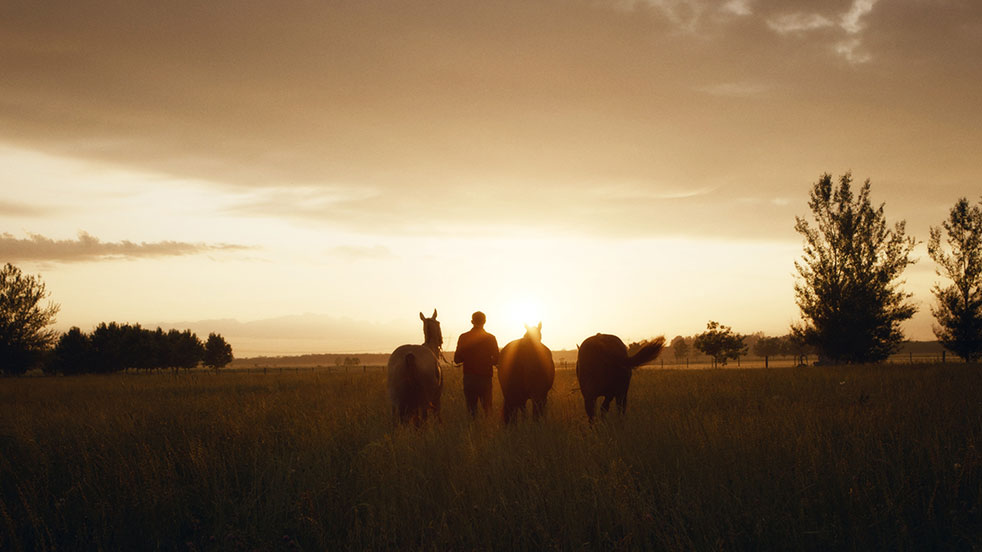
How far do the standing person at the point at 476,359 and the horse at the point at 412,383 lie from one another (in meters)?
0.62

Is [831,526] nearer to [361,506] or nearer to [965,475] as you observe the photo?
[965,475]

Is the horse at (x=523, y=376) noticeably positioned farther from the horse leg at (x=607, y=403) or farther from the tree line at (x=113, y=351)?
the tree line at (x=113, y=351)

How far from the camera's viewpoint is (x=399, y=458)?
22.3ft

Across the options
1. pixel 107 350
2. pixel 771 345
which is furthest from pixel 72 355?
pixel 771 345

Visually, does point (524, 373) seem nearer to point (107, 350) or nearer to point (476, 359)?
point (476, 359)

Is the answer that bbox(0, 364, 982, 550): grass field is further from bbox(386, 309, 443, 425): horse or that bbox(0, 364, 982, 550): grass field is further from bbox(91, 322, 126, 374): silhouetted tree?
bbox(91, 322, 126, 374): silhouetted tree

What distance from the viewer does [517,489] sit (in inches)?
211

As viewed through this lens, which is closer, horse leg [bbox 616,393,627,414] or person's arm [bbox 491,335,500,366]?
horse leg [bbox 616,393,627,414]

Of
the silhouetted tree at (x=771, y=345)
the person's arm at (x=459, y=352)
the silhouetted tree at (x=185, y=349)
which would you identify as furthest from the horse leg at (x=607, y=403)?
the silhouetted tree at (x=771, y=345)

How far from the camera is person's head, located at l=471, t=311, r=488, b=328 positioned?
36.1ft

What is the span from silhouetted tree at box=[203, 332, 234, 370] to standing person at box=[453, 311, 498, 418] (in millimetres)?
82311

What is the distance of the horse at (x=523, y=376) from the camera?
1020cm

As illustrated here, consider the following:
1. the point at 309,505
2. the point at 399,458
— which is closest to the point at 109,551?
the point at 309,505

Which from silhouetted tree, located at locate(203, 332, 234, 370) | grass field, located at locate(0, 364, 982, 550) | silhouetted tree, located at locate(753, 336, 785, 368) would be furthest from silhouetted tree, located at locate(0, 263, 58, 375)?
silhouetted tree, located at locate(753, 336, 785, 368)
